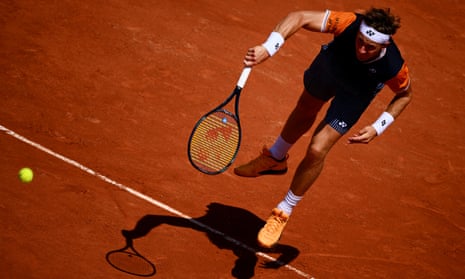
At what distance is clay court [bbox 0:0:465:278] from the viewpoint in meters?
6.31

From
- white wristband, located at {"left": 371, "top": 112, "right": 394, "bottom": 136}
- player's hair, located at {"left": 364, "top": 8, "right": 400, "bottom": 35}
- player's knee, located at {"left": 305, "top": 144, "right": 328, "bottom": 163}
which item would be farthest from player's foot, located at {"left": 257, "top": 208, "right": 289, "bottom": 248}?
player's hair, located at {"left": 364, "top": 8, "right": 400, "bottom": 35}

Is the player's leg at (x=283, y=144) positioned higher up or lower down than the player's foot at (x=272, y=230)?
higher up

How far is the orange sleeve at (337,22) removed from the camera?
5988 mm

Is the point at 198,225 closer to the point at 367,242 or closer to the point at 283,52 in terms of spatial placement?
the point at 367,242

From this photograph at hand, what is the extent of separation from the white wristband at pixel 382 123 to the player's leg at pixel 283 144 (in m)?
0.87

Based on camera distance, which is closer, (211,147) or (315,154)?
(315,154)

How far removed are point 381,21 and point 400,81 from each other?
71 centimetres

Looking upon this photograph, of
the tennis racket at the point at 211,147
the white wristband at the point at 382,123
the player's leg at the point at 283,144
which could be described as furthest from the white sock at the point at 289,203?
the white wristband at the point at 382,123

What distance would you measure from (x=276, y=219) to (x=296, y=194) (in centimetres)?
32

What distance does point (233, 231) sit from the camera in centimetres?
704

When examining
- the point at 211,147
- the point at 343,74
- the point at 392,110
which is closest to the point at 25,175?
the point at 211,147

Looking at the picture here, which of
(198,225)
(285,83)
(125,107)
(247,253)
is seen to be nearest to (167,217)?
(198,225)

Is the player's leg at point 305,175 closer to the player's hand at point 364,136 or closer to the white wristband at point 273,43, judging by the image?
the player's hand at point 364,136

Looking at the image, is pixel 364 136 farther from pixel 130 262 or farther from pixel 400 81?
pixel 130 262
